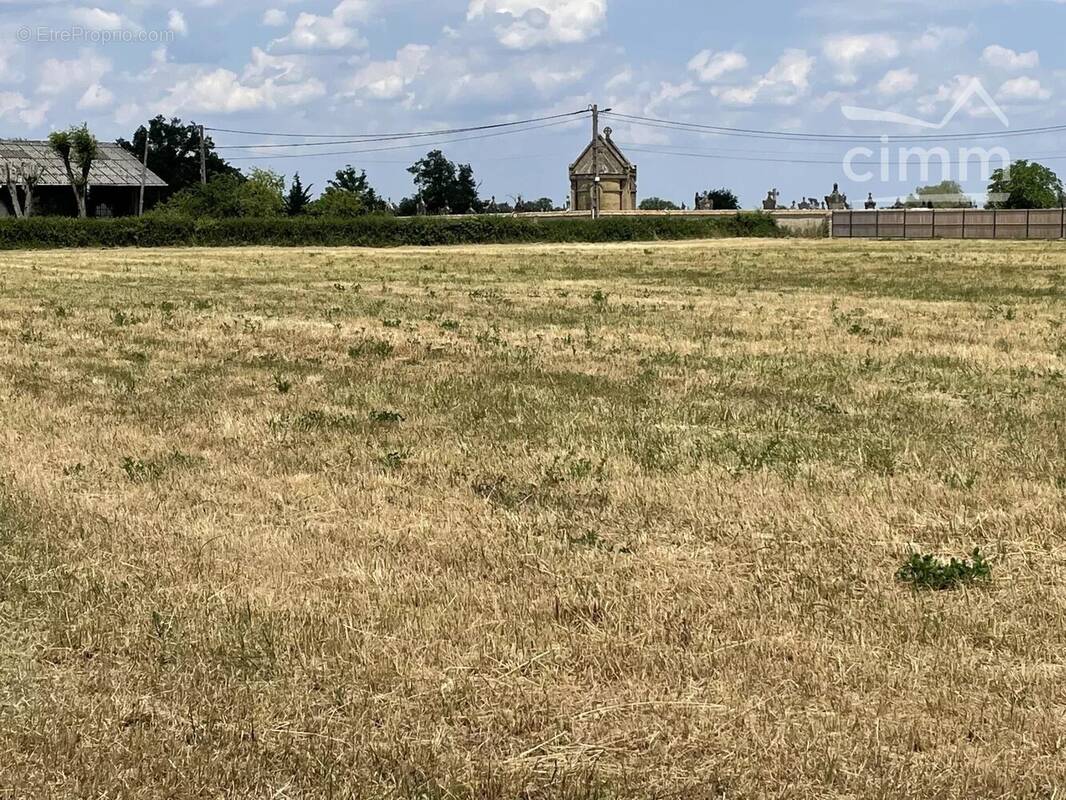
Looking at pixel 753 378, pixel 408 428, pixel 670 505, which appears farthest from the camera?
pixel 753 378

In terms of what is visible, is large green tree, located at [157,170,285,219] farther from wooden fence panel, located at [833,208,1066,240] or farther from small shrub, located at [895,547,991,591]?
small shrub, located at [895,547,991,591]

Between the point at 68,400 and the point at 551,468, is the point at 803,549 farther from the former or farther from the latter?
the point at 68,400

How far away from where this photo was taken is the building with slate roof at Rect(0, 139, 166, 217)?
341 ft

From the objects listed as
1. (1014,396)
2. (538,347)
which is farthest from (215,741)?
(538,347)

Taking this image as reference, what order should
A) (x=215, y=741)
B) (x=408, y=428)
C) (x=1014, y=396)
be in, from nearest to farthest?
(x=215, y=741) < (x=408, y=428) < (x=1014, y=396)

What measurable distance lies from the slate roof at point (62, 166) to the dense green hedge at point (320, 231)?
37.6 metres

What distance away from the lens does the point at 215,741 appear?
14.2 feet

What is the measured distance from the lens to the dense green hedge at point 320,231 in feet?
227

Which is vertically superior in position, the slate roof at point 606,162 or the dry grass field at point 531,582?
the slate roof at point 606,162

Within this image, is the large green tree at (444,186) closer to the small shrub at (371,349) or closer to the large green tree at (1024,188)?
the large green tree at (1024,188)

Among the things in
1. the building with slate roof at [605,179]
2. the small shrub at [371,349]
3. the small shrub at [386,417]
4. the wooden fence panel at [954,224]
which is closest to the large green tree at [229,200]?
the building with slate roof at [605,179]

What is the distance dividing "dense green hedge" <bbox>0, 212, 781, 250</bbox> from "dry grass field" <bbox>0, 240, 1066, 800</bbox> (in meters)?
59.4

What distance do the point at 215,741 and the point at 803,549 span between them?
3.62m

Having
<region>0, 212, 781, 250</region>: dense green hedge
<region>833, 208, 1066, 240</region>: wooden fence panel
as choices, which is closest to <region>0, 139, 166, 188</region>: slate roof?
<region>0, 212, 781, 250</region>: dense green hedge
